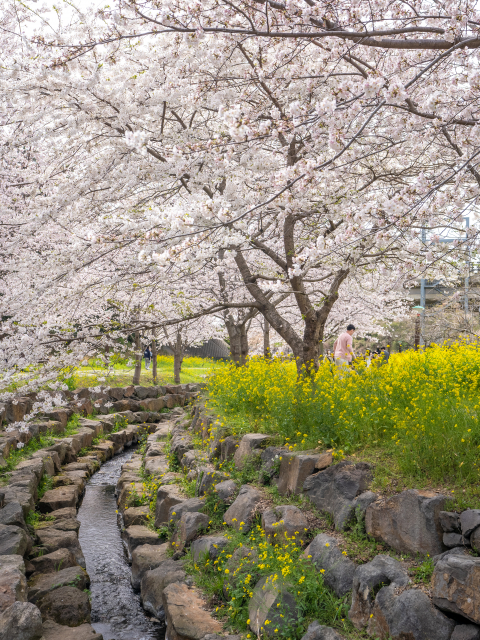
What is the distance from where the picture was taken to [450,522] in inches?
153

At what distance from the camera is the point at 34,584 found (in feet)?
19.2

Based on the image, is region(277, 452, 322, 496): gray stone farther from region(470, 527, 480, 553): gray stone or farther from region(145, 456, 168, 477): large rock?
region(145, 456, 168, 477): large rock

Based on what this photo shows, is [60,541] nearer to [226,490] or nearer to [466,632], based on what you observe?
[226,490]

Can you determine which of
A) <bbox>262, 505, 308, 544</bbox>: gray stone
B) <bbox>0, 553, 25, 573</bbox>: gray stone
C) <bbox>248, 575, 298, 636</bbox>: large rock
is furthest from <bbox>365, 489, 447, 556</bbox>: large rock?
<bbox>0, 553, 25, 573</bbox>: gray stone

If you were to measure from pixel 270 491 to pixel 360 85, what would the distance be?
14.3 feet

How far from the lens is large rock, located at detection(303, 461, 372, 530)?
478 cm

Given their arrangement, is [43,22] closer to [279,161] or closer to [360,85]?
[279,161]

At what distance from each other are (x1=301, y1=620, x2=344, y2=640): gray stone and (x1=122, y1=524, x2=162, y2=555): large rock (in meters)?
3.68

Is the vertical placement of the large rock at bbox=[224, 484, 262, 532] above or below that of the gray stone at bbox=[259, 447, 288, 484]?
below

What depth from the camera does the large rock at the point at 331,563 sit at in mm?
4289

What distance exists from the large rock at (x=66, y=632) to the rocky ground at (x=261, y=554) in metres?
0.02

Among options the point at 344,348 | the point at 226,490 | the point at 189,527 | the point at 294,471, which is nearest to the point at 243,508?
the point at 226,490

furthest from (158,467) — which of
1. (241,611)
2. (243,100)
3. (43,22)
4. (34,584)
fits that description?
(43,22)

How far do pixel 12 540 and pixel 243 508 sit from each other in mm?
2654
